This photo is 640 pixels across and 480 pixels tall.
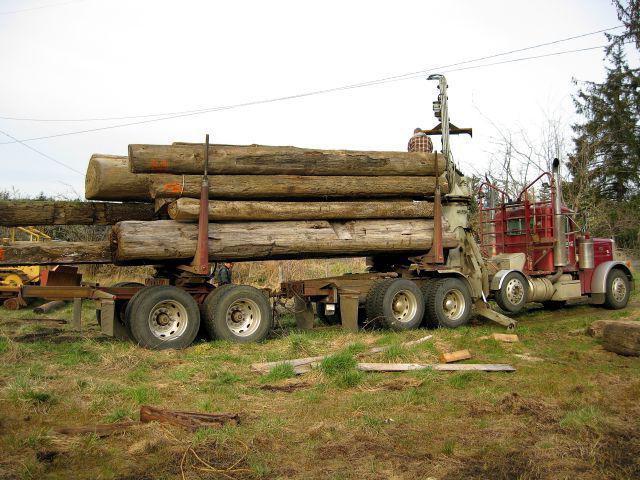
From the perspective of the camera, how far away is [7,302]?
17172 millimetres

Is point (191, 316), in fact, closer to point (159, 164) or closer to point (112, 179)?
point (159, 164)

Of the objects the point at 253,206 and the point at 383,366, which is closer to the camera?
the point at 383,366

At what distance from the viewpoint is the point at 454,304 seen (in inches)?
481

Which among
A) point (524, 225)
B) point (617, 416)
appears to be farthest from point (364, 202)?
point (617, 416)

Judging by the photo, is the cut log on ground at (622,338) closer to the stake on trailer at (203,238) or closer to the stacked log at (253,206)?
the stacked log at (253,206)

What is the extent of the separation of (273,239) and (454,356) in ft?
12.3

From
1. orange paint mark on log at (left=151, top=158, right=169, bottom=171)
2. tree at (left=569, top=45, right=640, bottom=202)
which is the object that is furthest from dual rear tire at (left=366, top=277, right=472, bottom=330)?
tree at (left=569, top=45, right=640, bottom=202)

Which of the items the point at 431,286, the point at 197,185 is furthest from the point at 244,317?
the point at 431,286

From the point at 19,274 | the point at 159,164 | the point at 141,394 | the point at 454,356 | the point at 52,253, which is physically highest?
the point at 159,164

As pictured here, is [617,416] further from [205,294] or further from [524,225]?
[524,225]

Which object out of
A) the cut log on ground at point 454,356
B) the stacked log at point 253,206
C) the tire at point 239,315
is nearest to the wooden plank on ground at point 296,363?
the cut log on ground at point 454,356

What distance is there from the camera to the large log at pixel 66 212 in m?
10.7

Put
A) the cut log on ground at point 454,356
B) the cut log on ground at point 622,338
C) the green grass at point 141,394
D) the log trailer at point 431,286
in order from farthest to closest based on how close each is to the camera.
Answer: the log trailer at point 431,286 < the cut log on ground at point 622,338 < the cut log on ground at point 454,356 < the green grass at point 141,394

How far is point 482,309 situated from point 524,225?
2850mm
